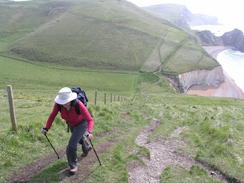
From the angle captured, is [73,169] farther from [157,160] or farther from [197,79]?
[197,79]

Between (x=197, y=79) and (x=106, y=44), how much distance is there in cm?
4215

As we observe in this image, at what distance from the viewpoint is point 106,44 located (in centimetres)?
9806

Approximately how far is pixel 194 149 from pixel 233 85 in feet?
336

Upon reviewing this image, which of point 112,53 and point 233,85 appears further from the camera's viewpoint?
point 233,85

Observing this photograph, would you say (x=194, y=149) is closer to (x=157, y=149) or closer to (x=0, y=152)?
(x=157, y=149)

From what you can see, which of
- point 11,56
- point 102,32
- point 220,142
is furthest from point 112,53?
point 220,142

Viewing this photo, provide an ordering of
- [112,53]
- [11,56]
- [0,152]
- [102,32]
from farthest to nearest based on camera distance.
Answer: [102,32], [112,53], [11,56], [0,152]

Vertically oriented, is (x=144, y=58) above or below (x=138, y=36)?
below

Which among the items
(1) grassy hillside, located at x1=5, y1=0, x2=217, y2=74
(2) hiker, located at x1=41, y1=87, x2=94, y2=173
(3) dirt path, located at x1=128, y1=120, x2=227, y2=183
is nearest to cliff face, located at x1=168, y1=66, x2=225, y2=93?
(1) grassy hillside, located at x1=5, y1=0, x2=217, y2=74

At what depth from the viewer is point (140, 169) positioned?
932 centimetres

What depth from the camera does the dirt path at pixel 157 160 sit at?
8890mm

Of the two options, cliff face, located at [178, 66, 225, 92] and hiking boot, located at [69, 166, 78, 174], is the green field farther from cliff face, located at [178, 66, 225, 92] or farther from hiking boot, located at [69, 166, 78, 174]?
cliff face, located at [178, 66, 225, 92]

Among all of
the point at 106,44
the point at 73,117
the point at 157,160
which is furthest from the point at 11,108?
the point at 106,44

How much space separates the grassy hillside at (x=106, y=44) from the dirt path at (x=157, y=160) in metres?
70.5
